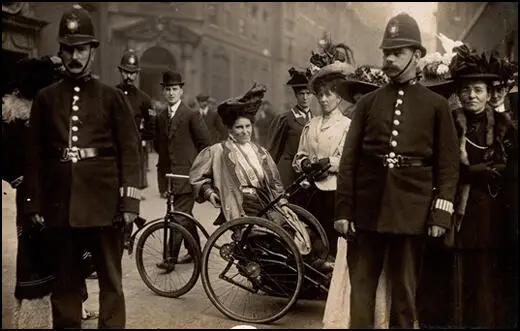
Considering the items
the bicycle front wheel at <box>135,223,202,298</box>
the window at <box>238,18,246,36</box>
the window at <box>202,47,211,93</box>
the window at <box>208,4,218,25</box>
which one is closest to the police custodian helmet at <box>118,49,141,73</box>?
the bicycle front wheel at <box>135,223,202,298</box>

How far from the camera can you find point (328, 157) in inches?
210

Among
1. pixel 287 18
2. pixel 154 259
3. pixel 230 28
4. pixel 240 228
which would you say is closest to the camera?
pixel 240 228

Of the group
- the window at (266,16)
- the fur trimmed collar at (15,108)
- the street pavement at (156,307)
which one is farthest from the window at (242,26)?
the fur trimmed collar at (15,108)

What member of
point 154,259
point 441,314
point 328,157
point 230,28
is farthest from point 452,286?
point 230,28

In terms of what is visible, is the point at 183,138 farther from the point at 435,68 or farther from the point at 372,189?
the point at 372,189

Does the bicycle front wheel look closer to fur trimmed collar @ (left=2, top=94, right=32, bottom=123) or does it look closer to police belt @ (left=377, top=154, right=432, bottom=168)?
fur trimmed collar @ (left=2, top=94, right=32, bottom=123)

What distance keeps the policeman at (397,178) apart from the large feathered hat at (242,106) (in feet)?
4.55

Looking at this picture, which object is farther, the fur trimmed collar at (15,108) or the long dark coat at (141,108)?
the long dark coat at (141,108)

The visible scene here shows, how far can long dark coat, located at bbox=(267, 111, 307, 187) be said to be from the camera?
22.9 ft

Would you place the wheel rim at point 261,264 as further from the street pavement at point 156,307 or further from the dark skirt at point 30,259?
the dark skirt at point 30,259

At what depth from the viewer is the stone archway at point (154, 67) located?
28.2m

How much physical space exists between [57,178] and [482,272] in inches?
Answer: 123

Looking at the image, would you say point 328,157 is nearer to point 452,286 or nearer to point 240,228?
point 240,228

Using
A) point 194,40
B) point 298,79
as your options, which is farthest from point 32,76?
point 194,40
